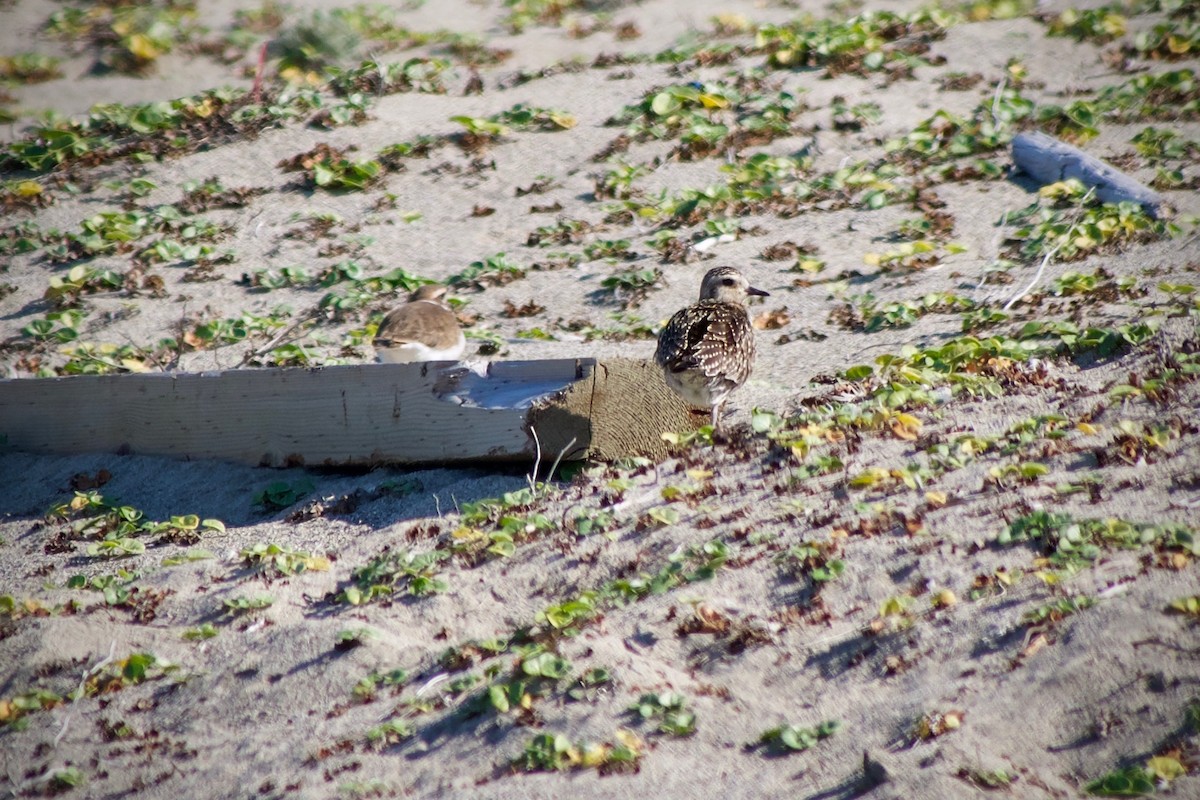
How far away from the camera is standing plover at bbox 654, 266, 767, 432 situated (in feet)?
23.5

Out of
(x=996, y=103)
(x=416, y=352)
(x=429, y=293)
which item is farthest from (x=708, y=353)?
(x=996, y=103)

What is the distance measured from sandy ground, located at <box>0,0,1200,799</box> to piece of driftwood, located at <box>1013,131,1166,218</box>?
385mm

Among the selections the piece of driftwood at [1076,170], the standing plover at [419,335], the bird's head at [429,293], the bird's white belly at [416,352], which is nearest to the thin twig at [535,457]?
the bird's white belly at [416,352]

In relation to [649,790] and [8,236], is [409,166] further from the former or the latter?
[649,790]

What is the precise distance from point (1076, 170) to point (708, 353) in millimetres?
5625

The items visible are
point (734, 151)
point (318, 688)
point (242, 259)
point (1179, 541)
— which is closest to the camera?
point (1179, 541)

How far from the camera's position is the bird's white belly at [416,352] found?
29.7 ft

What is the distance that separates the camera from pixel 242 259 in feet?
38.3

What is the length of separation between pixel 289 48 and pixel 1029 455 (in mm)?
13511

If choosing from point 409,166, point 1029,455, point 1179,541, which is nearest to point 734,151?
point 409,166

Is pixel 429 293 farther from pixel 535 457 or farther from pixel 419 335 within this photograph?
pixel 535 457

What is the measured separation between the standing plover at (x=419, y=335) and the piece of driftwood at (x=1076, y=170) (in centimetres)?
577

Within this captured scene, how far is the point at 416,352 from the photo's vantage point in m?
9.08

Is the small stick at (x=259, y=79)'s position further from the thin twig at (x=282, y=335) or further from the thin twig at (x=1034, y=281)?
the thin twig at (x=1034, y=281)
